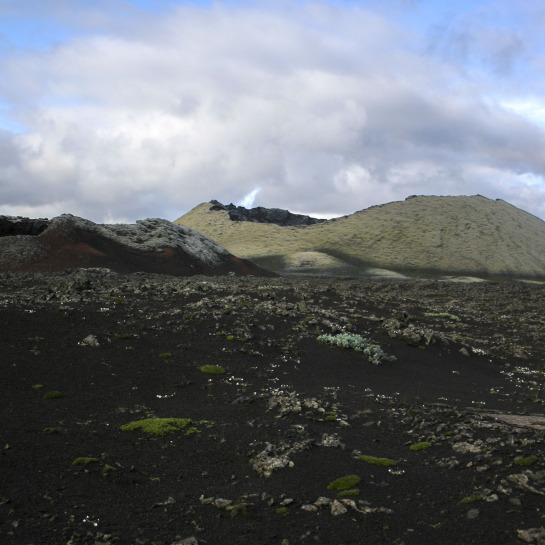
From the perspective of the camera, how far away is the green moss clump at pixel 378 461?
1070 cm

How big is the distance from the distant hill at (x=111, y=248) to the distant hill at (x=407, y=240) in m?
27.2

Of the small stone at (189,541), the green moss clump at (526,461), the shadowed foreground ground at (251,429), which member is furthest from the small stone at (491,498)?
the small stone at (189,541)

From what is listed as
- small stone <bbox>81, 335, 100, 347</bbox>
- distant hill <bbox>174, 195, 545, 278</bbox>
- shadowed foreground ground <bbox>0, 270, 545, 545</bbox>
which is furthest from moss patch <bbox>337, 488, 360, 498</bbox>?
distant hill <bbox>174, 195, 545, 278</bbox>

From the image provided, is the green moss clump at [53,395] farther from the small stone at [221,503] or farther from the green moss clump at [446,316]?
the green moss clump at [446,316]

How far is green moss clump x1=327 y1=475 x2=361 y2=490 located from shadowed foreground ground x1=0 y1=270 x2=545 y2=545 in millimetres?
83

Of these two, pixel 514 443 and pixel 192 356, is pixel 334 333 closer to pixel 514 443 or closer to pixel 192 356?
pixel 192 356

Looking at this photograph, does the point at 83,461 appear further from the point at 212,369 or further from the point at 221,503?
the point at 212,369

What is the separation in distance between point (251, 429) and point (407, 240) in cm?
10425

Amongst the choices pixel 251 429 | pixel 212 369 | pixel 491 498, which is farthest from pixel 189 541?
pixel 212 369

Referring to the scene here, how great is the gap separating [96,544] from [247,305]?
1691 centimetres

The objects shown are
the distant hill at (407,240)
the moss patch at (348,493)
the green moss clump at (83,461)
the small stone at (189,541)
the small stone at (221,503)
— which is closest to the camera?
the small stone at (189,541)

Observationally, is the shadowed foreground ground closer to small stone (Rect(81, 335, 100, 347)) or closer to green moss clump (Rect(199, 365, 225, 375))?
small stone (Rect(81, 335, 100, 347))

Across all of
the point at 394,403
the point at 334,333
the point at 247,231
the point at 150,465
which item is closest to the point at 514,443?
the point at 394,403

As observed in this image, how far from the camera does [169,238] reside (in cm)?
5919
